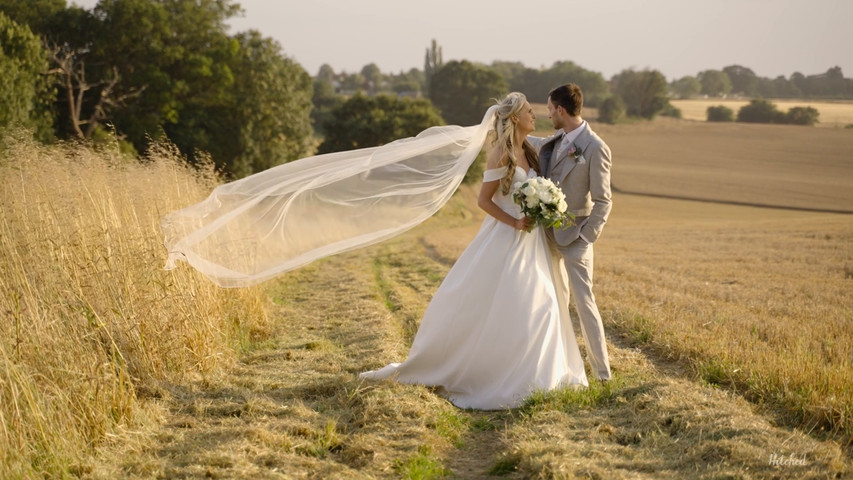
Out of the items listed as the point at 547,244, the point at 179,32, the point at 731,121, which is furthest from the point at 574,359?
the point at 731,121

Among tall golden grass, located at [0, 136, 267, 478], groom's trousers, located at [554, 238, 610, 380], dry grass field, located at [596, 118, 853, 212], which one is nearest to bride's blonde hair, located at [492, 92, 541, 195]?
groom's trousers, located at [554, 238, 610, 380]

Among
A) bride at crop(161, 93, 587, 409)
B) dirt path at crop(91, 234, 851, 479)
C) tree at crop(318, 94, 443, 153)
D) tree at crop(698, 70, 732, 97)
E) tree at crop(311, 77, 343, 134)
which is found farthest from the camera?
tree at crop(698, 70, 732, 97)

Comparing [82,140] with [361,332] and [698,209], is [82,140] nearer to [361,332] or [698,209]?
[361,332]

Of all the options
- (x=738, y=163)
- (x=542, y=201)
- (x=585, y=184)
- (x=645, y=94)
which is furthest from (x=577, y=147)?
(x=645, y=94)

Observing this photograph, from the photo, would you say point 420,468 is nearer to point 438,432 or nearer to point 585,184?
point 438,432

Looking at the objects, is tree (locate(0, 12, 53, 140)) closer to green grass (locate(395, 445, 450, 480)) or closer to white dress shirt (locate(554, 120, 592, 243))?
white dress shirt (locate(554, 120, 592, 243))

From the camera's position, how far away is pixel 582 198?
7559 millimetres

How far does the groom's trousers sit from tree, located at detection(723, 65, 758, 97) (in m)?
86.0

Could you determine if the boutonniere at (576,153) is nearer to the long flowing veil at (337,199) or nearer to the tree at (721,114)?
the long flowing veil at (337,199)

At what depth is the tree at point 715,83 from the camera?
9716cm

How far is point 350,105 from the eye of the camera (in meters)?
51.2

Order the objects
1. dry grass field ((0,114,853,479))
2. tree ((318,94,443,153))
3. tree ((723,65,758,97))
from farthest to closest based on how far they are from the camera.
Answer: tree ((723,65,758,97)) < tree ((318,94,443,153)) < dry grass field ((0,114,853,479))

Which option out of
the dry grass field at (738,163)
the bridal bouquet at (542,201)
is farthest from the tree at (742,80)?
the bridal bouquet at (542,201)

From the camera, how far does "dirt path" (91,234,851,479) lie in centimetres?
513
